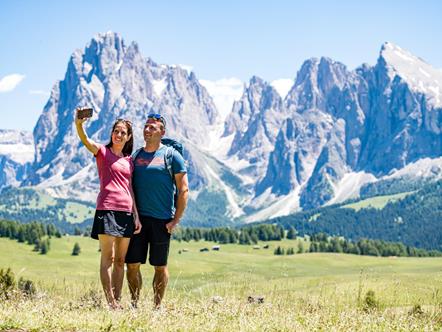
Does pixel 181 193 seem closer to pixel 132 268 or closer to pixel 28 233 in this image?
pixel 132 268

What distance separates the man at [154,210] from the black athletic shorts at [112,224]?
1.68 ft

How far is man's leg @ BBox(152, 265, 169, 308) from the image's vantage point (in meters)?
12.9

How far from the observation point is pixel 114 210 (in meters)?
12.9

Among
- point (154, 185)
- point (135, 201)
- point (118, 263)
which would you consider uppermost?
point (154, 185)

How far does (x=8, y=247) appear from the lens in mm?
153875

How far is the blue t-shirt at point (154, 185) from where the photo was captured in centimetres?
1345

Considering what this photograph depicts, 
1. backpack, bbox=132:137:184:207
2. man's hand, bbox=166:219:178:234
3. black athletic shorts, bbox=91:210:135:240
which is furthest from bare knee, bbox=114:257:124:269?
backpack, bbox=132:137:184:207

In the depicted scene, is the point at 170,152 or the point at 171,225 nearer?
the point at 171,225

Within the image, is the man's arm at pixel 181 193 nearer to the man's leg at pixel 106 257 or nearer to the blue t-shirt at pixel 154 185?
the blue t-shirt at pixel 154 185

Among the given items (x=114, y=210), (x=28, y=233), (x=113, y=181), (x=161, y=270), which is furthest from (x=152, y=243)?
(x=28, y=233)

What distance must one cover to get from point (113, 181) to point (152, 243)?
1.72 m

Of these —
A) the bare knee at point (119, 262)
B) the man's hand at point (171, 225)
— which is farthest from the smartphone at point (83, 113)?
the bare knee at point (119, 262)

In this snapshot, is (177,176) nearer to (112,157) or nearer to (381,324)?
(112,157)

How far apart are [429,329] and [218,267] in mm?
130129
